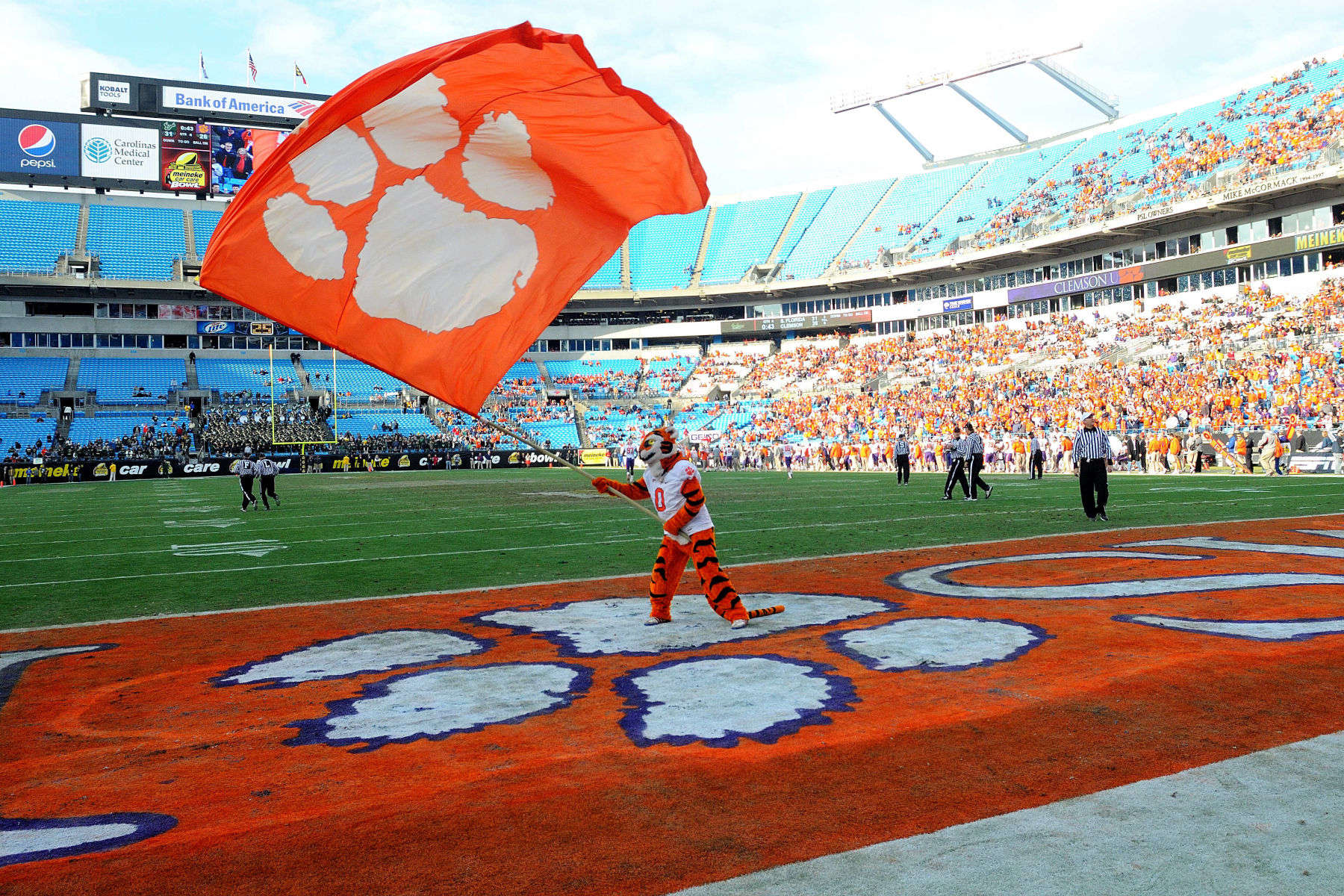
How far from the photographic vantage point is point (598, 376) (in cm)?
6838

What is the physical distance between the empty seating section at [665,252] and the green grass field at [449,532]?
4774 cm

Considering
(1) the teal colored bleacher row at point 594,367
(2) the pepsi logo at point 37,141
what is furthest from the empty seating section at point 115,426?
(1) the teal colored bleacher row at point 594,367

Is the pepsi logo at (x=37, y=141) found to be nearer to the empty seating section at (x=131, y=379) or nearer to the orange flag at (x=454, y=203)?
the empty seating section at (x=131, y=379)

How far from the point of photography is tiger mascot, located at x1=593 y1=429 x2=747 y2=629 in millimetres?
7551

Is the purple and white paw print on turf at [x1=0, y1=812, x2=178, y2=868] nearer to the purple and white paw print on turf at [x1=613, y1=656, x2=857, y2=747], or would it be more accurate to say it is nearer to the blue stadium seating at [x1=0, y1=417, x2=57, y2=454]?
the purple and white paw print on turf at [x1=613, y1=656, x2=857, y2=747]

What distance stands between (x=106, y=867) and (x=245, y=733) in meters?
1.66

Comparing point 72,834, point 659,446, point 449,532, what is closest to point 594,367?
point 449,532

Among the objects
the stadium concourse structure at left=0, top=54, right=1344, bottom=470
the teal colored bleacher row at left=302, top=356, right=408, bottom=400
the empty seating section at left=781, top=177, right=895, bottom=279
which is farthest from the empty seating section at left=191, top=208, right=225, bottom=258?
the empty seating section at left=781, top=177, right=895, bottom=279

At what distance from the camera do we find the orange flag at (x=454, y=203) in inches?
231

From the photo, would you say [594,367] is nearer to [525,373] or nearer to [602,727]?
[525,373]

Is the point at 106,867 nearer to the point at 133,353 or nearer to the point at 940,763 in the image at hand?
the point at 940,763

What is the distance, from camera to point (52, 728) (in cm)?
519

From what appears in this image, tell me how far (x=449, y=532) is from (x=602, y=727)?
11.8 metres

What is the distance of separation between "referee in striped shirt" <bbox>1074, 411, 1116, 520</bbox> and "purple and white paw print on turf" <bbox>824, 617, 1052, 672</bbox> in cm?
840
